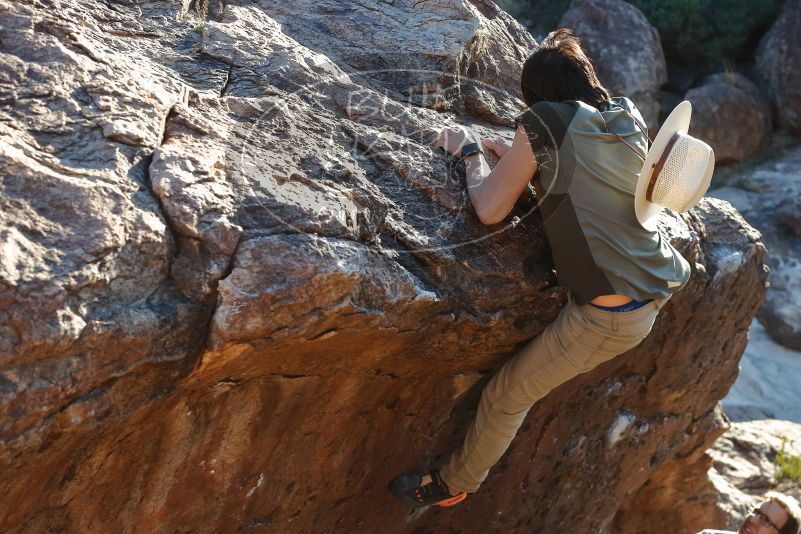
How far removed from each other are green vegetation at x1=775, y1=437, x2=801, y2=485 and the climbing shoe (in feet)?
10.4

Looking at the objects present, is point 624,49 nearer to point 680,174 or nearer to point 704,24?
point 704,24

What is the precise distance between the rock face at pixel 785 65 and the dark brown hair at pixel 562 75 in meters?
7.86

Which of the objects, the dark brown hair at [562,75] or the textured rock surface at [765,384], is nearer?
the dark brown hair at [562,75]

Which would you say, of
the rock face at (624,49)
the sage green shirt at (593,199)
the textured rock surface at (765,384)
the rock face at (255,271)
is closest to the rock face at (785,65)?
the rock face at (624,49)

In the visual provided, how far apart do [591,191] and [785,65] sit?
8.22 metres

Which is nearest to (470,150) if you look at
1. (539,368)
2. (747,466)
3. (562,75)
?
(562,75)

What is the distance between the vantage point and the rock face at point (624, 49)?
368 inches

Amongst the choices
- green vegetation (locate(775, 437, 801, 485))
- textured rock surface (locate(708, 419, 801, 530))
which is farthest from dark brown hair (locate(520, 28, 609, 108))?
green vegetation (locate(775, 437, 801, 485))

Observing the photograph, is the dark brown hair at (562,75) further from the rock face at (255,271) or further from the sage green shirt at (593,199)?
the rock face at (255,271)

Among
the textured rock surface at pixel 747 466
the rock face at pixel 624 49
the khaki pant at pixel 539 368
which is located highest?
the khaki pant at pixel 539 368

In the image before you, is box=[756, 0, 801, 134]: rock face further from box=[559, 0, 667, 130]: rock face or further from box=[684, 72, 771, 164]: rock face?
box=[559, 0, 667, 130]: rock face

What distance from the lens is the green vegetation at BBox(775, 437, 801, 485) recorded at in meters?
5.32

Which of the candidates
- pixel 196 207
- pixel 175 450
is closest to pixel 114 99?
pixel 196 207

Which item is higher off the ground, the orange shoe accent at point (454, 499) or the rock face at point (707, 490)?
the orange shoe accent at point (454, 499)
